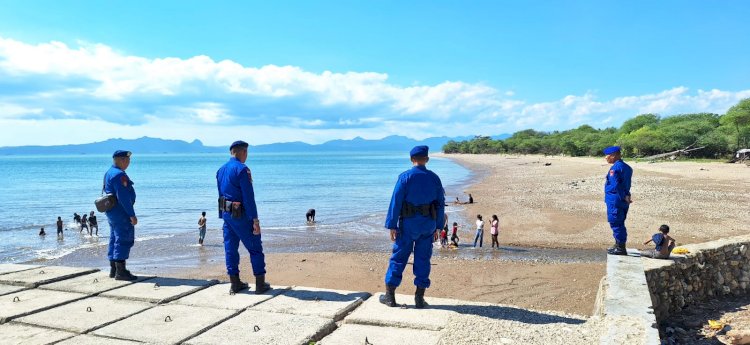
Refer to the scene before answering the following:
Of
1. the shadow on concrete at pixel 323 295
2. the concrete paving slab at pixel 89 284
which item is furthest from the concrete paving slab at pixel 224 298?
the concrete paving slab at pixel 89 284

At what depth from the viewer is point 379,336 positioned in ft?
Result: 14.4

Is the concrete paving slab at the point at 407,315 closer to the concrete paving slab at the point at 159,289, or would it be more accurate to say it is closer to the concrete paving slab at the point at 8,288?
the concrete paving slab at the point at 159,289

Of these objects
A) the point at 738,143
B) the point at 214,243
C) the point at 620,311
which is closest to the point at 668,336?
the point at 620,311

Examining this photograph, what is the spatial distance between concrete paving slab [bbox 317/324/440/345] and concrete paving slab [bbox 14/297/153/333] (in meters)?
2.38

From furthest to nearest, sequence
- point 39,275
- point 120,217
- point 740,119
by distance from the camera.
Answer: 1. point 740,119
2. point 39,275
3. point 120,217

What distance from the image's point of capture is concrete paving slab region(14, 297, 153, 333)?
4.77 m

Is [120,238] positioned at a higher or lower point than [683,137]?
lower

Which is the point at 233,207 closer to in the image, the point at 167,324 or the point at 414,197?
the point at 167,324

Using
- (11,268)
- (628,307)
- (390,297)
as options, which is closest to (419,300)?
(390,297)

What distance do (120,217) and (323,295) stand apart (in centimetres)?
326

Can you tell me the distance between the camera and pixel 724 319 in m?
6.97

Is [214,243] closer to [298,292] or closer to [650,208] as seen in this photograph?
[298,292]

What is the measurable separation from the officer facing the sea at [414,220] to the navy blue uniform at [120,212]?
151 inches

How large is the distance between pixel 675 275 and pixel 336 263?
8.83 meters
